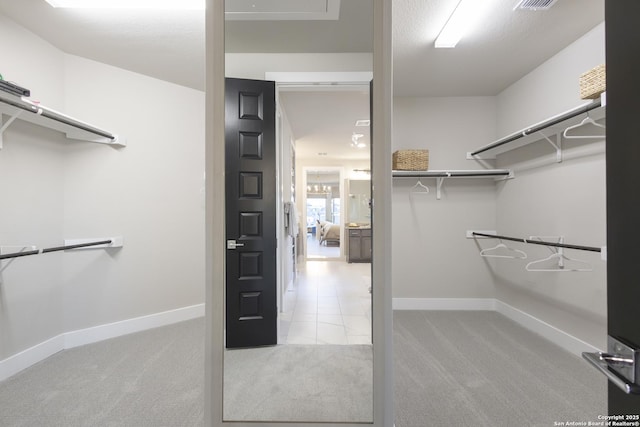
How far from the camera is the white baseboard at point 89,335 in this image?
205cm

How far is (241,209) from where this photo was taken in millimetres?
1428

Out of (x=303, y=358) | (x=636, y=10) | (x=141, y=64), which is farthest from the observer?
(x=141, y=64)

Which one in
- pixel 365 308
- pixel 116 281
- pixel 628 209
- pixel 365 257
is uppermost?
pixel 628 209

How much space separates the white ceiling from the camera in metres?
1.55

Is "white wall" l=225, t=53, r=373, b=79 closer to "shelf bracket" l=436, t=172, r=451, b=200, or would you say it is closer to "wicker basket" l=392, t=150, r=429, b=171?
"wicker basket" l=392, t=150, r=429, b=171

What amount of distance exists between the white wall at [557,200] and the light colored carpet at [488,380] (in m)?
0.37

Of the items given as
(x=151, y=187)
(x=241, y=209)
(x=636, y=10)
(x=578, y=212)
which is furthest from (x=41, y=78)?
(x=578, y=212)

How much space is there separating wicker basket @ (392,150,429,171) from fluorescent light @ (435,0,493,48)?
3.83 feet

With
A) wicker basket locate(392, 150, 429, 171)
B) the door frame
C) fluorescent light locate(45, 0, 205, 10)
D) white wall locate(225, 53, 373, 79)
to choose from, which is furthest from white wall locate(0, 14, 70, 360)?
wicker basket locate(392, 150, 429, 171)

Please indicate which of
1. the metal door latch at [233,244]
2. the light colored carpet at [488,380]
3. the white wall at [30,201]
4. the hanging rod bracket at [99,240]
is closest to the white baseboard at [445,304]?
the light colored carpet at [488,380]

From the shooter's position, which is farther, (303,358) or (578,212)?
(578,212)

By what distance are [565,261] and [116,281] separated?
13.8 feet

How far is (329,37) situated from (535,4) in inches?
54.9

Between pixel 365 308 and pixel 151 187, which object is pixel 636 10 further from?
pixel 151 187
